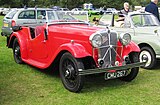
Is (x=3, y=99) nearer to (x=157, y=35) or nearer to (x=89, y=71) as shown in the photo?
(x=89, y=71)

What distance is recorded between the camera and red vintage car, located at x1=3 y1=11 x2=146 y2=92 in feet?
17.5

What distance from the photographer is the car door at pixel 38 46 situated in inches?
253

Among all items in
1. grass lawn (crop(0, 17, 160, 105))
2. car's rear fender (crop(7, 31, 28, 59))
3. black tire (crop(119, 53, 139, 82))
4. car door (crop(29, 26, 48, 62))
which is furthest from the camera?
car's rear fender (crop(7, 31, 28, 59))

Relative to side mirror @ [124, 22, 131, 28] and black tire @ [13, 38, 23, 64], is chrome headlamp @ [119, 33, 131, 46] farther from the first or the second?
black tire @ [13, 38, 23, 64]

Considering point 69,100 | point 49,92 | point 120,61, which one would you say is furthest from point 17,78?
point 120,61

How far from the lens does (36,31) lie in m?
7.03

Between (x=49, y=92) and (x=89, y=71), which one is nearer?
(x=89, y=71)

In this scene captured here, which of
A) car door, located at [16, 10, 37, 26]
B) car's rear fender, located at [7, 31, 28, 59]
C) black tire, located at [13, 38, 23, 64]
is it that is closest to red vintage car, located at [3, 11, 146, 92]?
car's rear fender, located at [7, 31, 28, 59]

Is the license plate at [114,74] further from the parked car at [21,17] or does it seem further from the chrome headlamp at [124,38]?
the parked car at [21,17]

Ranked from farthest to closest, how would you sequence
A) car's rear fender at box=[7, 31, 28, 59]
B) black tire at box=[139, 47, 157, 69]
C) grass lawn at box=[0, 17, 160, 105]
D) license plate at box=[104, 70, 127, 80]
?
black tire at box=[139, 47, 157, 69] → car's rear fender at box=[7, 31, 28, 59] → license plate at box=[104, 70, 127, 80] → grass lawn at box=[0, 17, 160, 105]

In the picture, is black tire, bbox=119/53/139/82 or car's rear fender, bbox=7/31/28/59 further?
car's rear fender, bbox=7/31/28/59

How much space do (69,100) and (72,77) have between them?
59 cm

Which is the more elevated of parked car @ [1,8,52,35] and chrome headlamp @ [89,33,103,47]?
parked car @ [1,8,52,35]

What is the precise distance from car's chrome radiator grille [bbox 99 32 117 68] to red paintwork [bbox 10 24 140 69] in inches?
7.0
